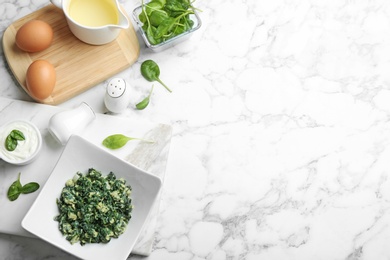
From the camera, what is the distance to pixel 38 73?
1665mm

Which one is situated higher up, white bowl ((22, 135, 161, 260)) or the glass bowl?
the glass bowl

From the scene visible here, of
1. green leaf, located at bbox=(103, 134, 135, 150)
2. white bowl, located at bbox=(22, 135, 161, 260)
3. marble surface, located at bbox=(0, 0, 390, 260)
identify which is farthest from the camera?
marble surface, located at bbox=(0, 0, 390, 260)

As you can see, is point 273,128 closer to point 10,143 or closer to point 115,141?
point 115,141

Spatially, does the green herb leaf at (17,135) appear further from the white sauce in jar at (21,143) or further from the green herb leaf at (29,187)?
the green herb leaf at (29,187)

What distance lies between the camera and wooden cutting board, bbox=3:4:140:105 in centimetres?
176

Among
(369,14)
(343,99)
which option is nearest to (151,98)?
(343,99)

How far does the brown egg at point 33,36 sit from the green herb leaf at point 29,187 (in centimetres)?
41

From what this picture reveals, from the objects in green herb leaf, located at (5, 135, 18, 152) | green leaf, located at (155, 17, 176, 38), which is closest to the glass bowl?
green leaf, located at (155, 17, 176, 38)

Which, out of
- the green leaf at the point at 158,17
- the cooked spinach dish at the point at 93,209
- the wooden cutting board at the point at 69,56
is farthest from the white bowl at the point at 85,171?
the green leaf at the point at 158,17

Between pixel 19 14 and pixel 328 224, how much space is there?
1.25 m

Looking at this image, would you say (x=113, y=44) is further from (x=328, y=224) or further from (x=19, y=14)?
(x=328, y=224)

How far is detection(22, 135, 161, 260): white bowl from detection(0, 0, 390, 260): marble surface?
6.9 inches

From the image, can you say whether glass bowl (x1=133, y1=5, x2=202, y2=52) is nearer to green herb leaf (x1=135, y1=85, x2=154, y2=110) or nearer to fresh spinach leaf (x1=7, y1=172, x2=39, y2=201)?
green herb leaf (x1=135, y1=85, x2=154, y2=110)

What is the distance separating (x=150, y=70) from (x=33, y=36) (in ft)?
1.25
